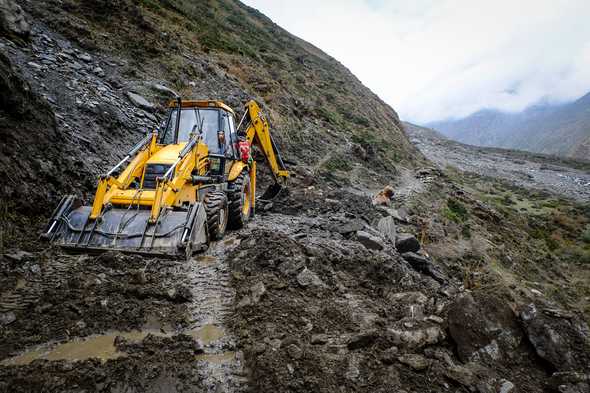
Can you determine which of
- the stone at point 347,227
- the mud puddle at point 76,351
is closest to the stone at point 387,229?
the stone at point 347,227

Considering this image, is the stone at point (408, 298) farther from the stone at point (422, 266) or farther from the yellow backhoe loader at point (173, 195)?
the yellow backhoe loader at point (173, 195)

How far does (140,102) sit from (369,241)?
27.7 ft

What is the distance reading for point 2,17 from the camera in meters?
9.55

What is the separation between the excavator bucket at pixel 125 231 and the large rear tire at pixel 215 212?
2.58 ft

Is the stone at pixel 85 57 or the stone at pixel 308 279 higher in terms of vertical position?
the stone at pixel 85 57

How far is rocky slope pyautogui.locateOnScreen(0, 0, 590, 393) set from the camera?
3.22m

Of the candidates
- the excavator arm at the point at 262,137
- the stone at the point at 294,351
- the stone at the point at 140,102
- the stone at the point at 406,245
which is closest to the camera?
the stone at the point at 294,351

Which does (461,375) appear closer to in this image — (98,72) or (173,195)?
(173,195)

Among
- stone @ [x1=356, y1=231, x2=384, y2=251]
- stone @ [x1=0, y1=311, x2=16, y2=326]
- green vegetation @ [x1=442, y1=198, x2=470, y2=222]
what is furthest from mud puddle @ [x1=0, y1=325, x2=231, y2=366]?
green vegetation @ [x1=442, y1=198, x2=470, y2=222]

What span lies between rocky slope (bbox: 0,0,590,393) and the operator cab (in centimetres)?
174

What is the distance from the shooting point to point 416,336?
3.78 metres

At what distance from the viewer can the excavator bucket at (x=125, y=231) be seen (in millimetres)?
4840

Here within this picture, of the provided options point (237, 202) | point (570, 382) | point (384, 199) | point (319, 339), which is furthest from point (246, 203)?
point (384, 199)

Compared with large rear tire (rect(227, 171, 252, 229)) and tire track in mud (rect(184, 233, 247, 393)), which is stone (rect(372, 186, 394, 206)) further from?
tire track in mud (rect(184, 233, 247, 393))
